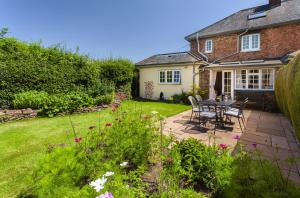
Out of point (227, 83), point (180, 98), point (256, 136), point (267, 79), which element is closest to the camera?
point (256, 136)

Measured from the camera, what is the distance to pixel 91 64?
37.2 feet

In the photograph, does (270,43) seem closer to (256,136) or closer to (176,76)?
(176,76)

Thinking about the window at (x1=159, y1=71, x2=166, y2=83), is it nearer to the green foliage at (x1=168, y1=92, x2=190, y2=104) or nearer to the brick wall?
the green foliage at (x1=168, y1=92, x2=190, y2=104)

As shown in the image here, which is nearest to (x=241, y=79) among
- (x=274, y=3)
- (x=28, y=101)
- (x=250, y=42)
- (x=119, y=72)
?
(x=250, y=42)

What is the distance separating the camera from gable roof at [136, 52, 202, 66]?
1325cm

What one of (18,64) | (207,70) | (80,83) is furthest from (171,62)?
(18,64)

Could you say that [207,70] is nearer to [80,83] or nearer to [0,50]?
[80,83]

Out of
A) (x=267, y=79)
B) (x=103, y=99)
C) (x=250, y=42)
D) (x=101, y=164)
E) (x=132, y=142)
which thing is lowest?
(x=101, y=164)

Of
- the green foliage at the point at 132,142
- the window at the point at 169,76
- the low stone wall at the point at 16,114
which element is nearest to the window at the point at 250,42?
the window at the point at 169,76

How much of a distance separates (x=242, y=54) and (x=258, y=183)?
13864mm

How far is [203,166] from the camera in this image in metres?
2.46

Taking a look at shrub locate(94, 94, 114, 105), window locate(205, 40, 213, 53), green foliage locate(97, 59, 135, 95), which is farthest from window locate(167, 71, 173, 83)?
shrub locate(94, 94, 114, 105)

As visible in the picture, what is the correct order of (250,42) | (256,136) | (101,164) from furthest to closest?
(250,42), (256,136), (101,164)

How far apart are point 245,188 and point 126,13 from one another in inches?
576
